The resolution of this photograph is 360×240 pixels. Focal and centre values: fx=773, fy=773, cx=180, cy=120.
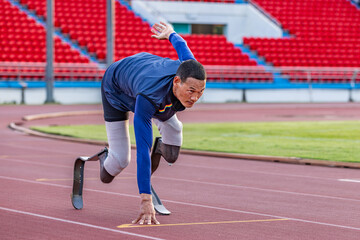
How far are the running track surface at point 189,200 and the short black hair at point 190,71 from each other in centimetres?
141

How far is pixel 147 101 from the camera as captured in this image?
679 centimetres

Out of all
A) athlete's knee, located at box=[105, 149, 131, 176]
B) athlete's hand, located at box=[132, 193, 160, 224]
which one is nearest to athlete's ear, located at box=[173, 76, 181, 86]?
athlete's hand, located at box=[132, 193, 160, 224]

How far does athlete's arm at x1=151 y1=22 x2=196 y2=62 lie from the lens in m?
7.36

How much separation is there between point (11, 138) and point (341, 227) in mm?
11987

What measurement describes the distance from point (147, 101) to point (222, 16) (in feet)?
123

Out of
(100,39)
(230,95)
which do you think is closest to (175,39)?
(230,95)

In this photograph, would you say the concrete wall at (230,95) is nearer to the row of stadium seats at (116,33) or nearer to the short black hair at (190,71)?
the row of stadium seats at (116,33)

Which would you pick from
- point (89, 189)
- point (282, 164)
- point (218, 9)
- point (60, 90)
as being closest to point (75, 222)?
point (89, 189)

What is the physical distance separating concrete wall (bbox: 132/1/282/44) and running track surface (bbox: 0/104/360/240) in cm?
2726

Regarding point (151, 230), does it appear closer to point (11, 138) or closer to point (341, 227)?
point (341, 227)

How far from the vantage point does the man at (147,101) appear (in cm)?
680

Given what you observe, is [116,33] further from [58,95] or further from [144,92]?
[144,92]

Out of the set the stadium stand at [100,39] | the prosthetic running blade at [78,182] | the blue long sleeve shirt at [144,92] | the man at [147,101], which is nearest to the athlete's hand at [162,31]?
the man at [147,101]

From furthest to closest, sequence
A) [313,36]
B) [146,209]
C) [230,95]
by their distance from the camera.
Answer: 1. [313,36]
2. [230,95]
3. [146,209]
